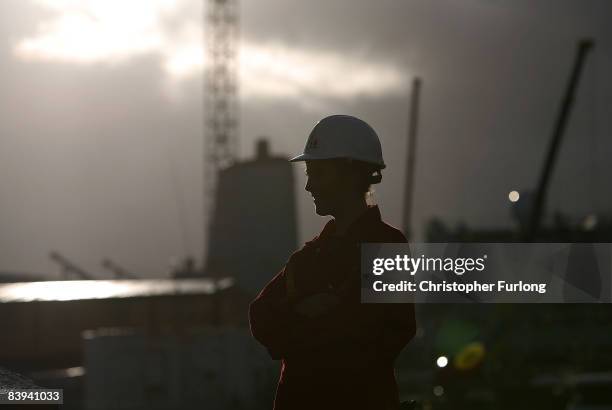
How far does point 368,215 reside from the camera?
12.6 feet

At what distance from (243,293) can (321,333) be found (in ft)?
231

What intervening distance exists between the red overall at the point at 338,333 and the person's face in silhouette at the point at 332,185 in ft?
0.34

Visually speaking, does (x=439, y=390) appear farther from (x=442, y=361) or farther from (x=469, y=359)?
(x=442, y=361)

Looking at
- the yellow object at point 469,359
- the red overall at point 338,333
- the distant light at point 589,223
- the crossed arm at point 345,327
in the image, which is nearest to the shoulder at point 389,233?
the red overall at point 338,333

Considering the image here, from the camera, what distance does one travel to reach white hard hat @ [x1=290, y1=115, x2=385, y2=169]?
387 cm

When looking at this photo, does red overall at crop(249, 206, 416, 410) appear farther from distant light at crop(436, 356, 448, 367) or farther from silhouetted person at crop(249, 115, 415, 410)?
distant light at crop(436, 356, 448, 367)

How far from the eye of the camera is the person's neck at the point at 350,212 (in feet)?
12.8

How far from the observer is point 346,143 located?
3.88 meters

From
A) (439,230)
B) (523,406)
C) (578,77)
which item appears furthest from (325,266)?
(439,230)

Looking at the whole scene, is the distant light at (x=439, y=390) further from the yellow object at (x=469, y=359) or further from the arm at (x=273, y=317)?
the arm at (x=273, y=317)

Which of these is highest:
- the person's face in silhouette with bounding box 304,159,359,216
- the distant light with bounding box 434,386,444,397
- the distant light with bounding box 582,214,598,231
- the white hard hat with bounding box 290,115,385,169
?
the white hard hat with bounding box 290,115,385,169

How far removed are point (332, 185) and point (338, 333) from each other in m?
0.56

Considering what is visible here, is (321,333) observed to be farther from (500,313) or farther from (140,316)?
(140,316)

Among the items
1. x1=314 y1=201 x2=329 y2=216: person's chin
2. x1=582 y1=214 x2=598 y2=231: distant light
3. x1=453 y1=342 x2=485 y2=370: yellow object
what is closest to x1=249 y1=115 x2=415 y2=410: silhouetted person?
x1=314 y1=201 x2=329 y2=216: person's chin
